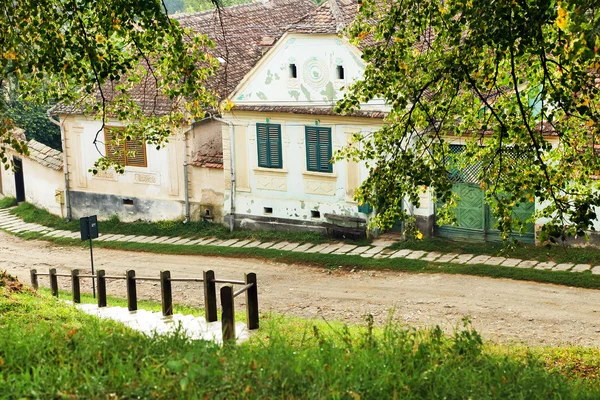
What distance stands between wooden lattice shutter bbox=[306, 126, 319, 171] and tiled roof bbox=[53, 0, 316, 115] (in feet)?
8.04

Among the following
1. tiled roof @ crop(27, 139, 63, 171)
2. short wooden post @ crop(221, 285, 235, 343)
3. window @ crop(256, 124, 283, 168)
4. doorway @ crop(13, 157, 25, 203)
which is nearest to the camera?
short wooden post @ crop(221, 285, 235, 343)

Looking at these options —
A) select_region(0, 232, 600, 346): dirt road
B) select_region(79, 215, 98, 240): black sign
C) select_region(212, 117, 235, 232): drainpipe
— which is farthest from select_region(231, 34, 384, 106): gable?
select_region(79, 215, 98, 240): black sign

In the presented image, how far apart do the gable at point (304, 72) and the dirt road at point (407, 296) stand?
4514mm

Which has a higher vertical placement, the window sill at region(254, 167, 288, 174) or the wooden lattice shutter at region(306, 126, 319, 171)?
the wooden lattice shutter at region(306, 126, 319, 171)

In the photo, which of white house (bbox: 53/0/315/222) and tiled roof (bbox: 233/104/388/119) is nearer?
tiled roof (bbox: 233/104/388/119)

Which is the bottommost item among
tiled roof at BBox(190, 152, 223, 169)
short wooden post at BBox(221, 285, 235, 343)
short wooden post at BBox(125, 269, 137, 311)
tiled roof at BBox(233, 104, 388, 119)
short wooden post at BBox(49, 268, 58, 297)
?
short wooden post at BBox(49, 268, 58, 297)

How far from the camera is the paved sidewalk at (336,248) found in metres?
20.2

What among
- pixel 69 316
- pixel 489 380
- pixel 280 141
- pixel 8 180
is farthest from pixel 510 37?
pixel 8 180

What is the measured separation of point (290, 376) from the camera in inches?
293

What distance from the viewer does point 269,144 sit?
24.8 metres

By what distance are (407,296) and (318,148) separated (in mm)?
6348

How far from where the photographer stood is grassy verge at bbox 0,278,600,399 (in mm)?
7199

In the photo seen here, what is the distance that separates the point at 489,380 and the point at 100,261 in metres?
17.9

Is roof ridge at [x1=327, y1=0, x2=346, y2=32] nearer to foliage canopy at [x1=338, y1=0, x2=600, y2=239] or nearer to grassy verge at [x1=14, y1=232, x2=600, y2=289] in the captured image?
grassy verge at [x1=14, y1=232, x2=600, y2=289]
